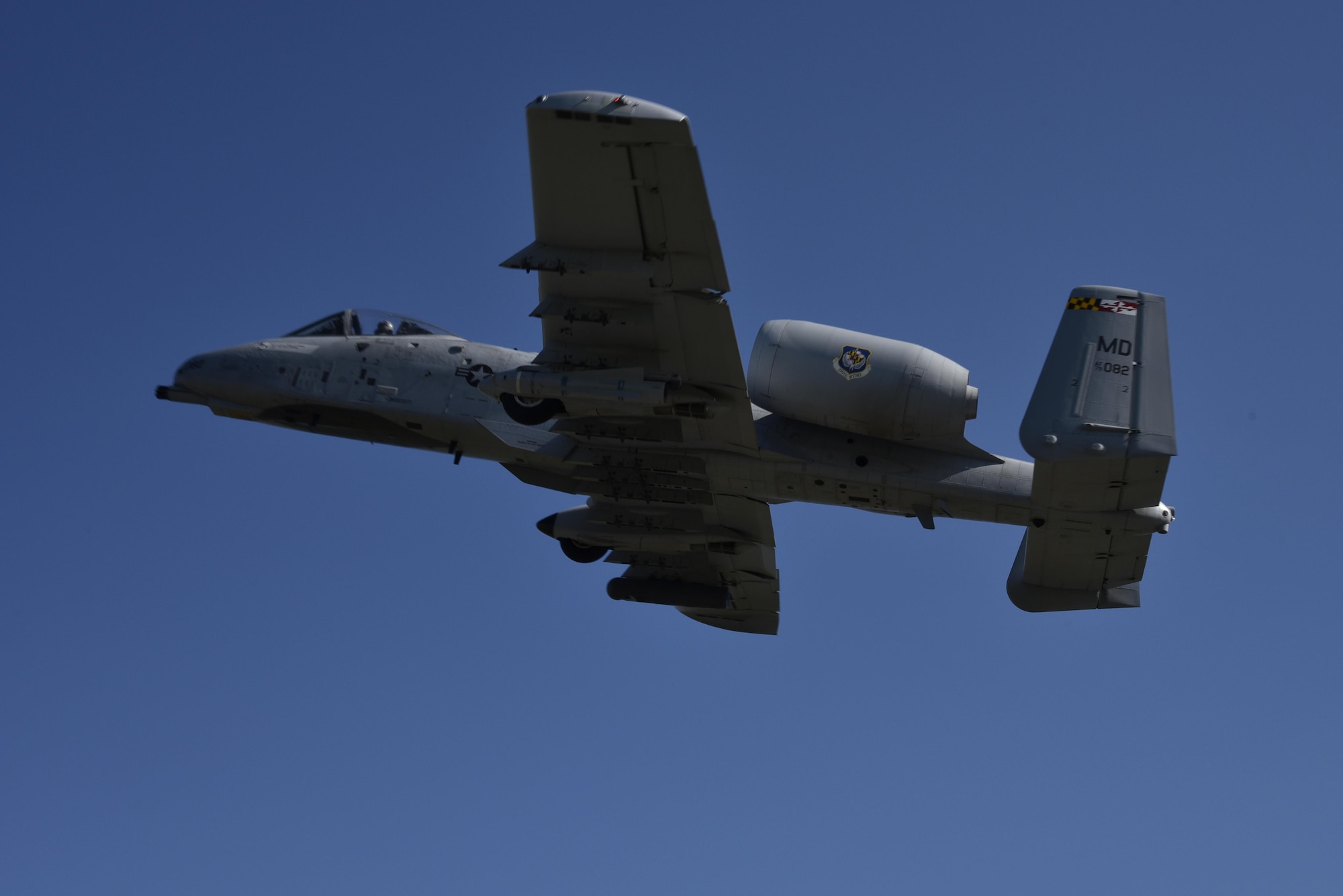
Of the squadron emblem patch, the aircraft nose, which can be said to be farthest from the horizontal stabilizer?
the aircraft nose

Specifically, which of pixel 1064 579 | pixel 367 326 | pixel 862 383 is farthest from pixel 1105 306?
pixel 367 326

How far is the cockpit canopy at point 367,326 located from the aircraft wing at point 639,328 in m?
3.17

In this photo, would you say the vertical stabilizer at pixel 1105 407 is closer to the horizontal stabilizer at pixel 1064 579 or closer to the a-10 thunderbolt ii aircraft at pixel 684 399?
the a-10 thunderbolt ii aircraft at pixel 684 399

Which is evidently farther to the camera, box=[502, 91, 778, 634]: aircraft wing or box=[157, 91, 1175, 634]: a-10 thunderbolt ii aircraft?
box=[157, 91, 1175, 634]: a-10 thunderbolt ii aircraft

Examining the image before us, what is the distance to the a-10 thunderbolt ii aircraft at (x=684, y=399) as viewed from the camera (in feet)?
55.1

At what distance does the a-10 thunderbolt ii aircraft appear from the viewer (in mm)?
16781

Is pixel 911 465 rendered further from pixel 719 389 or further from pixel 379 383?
pixel 379 383

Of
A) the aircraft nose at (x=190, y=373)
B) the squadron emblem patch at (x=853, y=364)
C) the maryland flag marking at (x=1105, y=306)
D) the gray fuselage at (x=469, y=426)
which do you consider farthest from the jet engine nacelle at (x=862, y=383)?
the aircraft nose at (x=190, y=373)

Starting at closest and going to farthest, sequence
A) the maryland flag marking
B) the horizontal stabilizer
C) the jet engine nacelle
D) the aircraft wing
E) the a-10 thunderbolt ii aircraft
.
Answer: the aircraft wing < the a-10 thunderbolt ii aircraft < the maryland flag marking < the jet engine nacelle < the horizontal stabilizer

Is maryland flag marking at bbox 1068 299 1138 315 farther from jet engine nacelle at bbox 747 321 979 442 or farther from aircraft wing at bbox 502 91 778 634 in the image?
aircraft wing at bbox 502 91 778 634

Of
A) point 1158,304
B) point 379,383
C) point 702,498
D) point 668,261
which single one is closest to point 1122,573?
point 1158,304

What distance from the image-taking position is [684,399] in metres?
18.8

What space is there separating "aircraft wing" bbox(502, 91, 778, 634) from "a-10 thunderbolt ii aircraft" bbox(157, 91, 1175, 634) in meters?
0.03

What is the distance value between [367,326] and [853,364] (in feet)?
31.5
